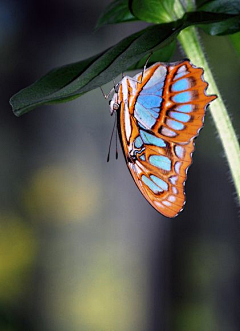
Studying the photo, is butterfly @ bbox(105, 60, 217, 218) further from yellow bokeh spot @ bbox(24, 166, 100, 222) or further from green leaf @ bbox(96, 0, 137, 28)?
yellow bokeh spot @ bbox(24, 166, 100, 222)

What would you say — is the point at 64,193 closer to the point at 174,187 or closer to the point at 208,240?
the point at 208,240

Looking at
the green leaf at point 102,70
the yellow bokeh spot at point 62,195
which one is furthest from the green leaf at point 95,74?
the yellow bokeh spot at point 62,195

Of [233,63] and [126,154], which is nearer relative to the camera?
[126,154]

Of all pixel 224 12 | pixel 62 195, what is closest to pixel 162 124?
pixel 224 12

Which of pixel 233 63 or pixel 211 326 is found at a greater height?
pixel 233 63

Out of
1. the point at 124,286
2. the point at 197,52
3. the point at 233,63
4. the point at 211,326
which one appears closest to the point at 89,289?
the point at 124,286

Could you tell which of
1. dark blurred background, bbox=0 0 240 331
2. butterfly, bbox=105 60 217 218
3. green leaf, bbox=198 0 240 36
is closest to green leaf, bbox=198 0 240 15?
green leaf, bbox=198 0 240 36
